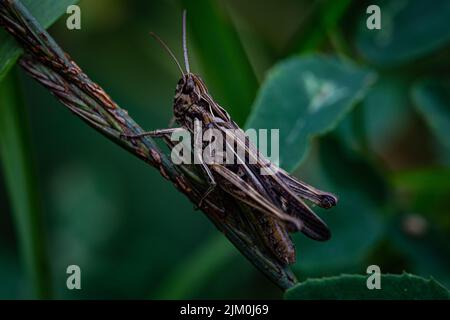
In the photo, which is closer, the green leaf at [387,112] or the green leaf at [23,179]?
the green leaf at [23,179]

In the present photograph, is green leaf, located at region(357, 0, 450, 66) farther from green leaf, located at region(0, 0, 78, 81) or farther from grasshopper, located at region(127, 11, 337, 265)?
green leaf, located at region(0, 0, 78, 81)

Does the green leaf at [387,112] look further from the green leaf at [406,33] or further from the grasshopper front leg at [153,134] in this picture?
the grasshopper front leg at [153,134]

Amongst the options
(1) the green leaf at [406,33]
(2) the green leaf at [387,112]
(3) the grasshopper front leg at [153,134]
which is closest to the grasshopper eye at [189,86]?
(3) the grasshopper front leg at [153,134]

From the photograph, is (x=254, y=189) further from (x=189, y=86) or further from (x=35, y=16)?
(x=35, y=16)

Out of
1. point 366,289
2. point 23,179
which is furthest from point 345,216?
point 23,179

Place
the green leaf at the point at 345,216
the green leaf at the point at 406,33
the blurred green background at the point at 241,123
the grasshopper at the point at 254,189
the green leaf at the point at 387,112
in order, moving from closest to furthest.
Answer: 1. the grasshopper at the point at 254,189
2. the green leaf at the point at 345,216
3. the blurred green background at the point at 241,123
4. the green leaf at the point at 406,33
5. the green leaf at the point at 387,112

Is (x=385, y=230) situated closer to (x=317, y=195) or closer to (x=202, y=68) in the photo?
(x=317, y=195)
